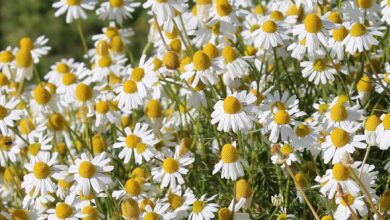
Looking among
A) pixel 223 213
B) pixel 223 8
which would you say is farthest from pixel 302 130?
pixel 223 8

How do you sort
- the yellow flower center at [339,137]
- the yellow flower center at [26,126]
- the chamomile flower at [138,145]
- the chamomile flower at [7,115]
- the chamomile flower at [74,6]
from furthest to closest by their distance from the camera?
1. the chamomile flower at [74,6]
2. the yellow flower center at [26,126]
3. the chamomile flower at [7,115]
4. the chamomile flower at [138,145]
5. the yellow flower center at [339,137]

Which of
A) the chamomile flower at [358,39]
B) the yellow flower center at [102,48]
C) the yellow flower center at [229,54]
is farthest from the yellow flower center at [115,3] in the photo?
the chamomile flower at [358,39]

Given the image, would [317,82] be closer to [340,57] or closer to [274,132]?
[340,57]

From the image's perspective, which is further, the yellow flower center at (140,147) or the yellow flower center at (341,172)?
the yellow flower center at (140,147)

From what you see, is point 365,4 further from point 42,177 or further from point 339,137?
point 42,177

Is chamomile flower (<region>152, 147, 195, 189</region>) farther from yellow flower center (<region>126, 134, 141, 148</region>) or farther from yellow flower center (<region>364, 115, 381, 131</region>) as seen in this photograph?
yellow flower center (<region>364, 115, 381, 131</region>)

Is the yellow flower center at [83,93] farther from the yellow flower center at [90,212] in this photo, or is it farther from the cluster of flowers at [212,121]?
the yellow flower center at [90,212]

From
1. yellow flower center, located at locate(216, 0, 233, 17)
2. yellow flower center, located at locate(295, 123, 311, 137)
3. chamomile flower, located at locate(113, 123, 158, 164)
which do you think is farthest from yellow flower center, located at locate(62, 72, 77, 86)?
yellow flower center, located at locate(295, 123, 311, 137)

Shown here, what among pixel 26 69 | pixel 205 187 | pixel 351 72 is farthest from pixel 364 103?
pixel 26 69
